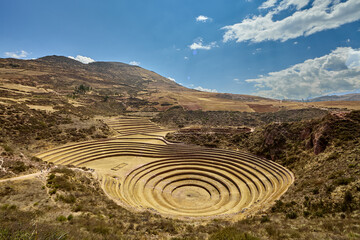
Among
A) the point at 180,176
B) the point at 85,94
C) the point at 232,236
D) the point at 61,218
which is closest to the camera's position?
the point at 232,236

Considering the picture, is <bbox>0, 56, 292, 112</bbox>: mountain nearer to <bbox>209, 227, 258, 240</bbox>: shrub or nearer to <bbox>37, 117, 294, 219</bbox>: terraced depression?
<bbox>37, 117, 294, 219</bbox>: terraced depression

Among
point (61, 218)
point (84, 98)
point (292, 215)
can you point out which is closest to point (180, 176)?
point (292, 215)

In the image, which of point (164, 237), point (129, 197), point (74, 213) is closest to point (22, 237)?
point (74, 213)

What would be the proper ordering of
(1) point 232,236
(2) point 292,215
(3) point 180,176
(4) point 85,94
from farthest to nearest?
(4) point 85,94 < (3) point 180,176 < (2) point 292,215 < (1) point 232,236

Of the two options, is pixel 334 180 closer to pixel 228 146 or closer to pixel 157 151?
pixel 228 146

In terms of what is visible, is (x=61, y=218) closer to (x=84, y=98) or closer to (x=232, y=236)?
(x=232, y=236)

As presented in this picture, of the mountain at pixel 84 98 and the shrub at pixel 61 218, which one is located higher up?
the mountain at pixel 84 98

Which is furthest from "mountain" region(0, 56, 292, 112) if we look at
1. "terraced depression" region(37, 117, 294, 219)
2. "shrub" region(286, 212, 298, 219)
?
"shrub" region(286, 212, 298, 219)

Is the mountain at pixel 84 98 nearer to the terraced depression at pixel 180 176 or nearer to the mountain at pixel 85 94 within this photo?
the mountain at pixel 85 94

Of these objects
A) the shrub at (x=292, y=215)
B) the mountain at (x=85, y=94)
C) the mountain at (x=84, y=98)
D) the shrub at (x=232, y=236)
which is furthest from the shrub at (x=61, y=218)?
the mountain at (x=85, y=94)
